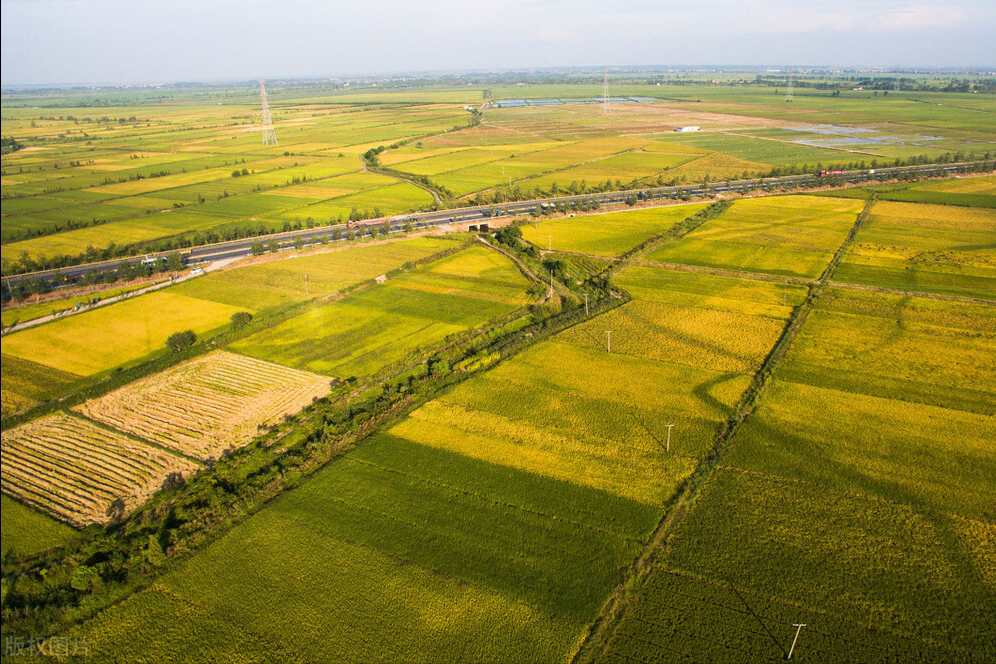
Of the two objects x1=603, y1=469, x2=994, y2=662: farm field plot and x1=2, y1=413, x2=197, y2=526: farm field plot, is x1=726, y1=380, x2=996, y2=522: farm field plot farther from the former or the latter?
x1=2, y1=413, x2=197, y2=526: farm field plot

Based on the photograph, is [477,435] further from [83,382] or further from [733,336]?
[83,382]

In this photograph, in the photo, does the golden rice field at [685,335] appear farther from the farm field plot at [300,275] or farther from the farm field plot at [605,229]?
the farm field plot at [300,275]

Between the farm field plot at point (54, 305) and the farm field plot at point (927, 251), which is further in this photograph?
the farm field plot at point (927, 251)

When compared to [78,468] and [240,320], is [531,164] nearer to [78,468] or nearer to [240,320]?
[240,320]

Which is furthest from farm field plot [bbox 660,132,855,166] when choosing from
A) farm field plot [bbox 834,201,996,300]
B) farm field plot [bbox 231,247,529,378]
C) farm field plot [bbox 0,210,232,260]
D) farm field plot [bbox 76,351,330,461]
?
farm field plot [bbox 76,351,330,461]

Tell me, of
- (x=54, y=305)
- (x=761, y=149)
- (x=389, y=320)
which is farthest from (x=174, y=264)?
(x=761, y=149)

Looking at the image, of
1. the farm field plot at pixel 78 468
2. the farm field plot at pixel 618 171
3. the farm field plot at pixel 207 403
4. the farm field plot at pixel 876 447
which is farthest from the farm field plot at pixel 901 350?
the farm field plot at pixel 618 171
